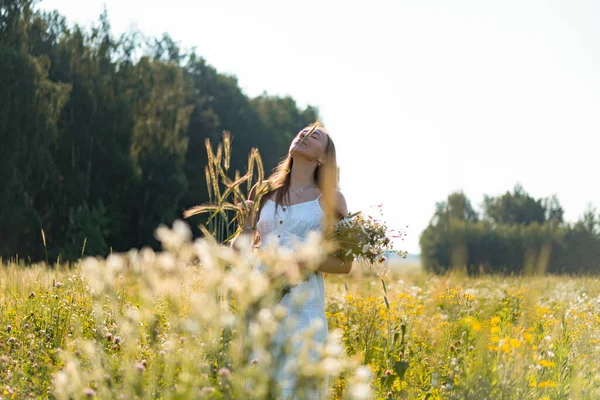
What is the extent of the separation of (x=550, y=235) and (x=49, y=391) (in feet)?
131

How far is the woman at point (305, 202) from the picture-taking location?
13.4 ft

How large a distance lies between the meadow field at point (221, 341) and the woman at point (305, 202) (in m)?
0.39

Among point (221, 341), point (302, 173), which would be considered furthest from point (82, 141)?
point (221, 341)

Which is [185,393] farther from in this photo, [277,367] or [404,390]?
[404,390]

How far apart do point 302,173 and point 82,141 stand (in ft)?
75.9

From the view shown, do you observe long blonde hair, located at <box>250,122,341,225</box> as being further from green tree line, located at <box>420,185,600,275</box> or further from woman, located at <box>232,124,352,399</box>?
green tree line, located at <box>420,185,600,275</box>

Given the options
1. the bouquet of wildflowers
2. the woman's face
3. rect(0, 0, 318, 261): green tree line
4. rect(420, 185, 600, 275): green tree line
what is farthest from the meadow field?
rect(420, 185, 600, 275): green tree line

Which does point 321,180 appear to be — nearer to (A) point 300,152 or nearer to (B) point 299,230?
(A) point 300,152

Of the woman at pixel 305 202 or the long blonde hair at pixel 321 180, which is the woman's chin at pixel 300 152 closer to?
the woman at pixel 305 202

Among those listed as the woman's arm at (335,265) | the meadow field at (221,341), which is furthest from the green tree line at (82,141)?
the woman's arm at (335,265)

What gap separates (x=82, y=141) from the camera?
26.1 meters

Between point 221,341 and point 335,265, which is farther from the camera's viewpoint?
Answer: point 335,265

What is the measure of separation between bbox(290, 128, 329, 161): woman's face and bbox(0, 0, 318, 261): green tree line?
15108 mm

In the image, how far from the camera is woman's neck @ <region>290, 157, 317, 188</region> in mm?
4566
